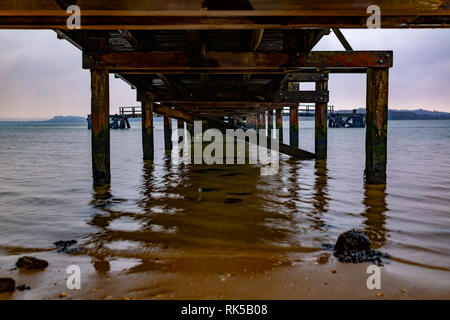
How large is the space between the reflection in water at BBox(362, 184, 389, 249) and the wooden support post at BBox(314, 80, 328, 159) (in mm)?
4408

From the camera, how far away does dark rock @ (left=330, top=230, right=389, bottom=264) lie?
2709 mm

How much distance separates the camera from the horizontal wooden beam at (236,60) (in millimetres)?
5461

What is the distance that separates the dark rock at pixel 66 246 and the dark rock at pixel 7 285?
2.39 ft

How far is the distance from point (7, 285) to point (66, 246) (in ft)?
2.87

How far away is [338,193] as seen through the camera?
559 cm

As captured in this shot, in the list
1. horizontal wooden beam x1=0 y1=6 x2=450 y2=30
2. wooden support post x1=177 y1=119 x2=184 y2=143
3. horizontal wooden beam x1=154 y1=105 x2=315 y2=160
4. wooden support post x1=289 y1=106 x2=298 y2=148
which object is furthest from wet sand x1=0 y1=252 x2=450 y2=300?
wooden support post x1=177 y1=119 x2=184 y2=143

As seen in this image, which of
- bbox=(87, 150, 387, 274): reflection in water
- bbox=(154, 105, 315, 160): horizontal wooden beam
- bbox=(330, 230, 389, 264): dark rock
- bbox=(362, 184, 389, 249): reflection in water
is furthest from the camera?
bbox=(154, 105, 315, 160): horizontal wooden beam

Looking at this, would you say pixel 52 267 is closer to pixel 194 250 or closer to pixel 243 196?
pixel 194 250

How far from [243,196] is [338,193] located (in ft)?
4.95

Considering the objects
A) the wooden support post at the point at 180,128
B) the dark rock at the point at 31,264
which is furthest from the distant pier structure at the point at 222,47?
the wooden support post at the point at 180,128

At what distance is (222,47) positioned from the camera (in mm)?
6730

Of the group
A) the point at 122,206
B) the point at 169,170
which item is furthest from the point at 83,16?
the point at 169,170

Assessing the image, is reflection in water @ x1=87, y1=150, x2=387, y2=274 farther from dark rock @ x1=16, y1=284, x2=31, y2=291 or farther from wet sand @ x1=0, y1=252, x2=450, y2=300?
dark rock @ x1=16, y1=284, x2=31, y2=291
